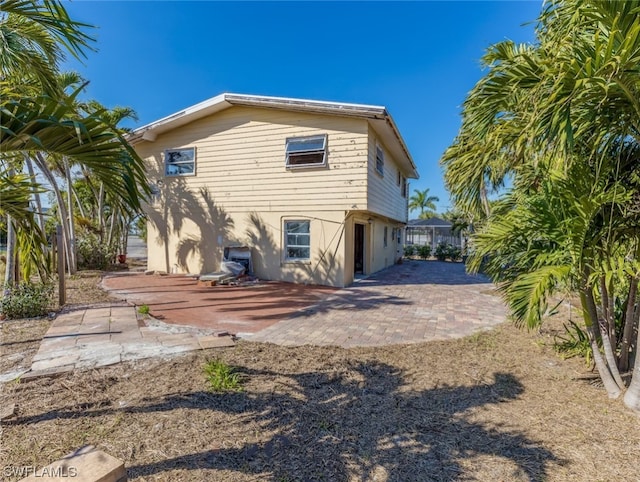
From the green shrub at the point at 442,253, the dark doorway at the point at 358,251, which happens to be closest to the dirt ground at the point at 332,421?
the dark doorway at the point at 358,251

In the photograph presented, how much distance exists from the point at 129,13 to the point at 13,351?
6.69 metres

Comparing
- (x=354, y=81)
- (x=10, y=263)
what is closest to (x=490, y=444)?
(x=10, y=263)

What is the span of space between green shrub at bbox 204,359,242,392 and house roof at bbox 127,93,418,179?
7220 millimetres

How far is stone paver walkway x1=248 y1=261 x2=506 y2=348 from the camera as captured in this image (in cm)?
552

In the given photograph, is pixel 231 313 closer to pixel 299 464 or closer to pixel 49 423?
pixel 49 423

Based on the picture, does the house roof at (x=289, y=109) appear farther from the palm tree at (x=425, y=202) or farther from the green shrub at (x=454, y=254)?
the palm tree at (x=425, y=202)

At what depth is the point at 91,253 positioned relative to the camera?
46.0 ft

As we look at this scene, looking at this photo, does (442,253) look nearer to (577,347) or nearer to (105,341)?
(577,347)

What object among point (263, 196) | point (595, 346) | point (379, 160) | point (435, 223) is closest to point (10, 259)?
point (263, 196)

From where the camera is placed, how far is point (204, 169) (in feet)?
41.5

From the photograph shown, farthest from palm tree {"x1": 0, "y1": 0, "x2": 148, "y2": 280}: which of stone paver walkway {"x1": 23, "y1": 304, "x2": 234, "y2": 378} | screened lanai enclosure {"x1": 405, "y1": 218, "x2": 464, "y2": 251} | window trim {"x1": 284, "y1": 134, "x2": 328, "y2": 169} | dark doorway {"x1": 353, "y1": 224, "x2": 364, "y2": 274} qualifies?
screened lanai enclosure {"x1": 405, "y1": 218, "x2": 464, "y2": 251}

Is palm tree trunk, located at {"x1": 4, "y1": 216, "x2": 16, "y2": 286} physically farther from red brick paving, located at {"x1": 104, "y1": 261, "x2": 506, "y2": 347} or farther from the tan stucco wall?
the tan stucco wall

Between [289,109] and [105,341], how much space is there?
341 inches

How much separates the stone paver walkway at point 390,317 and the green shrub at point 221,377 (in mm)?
1401
